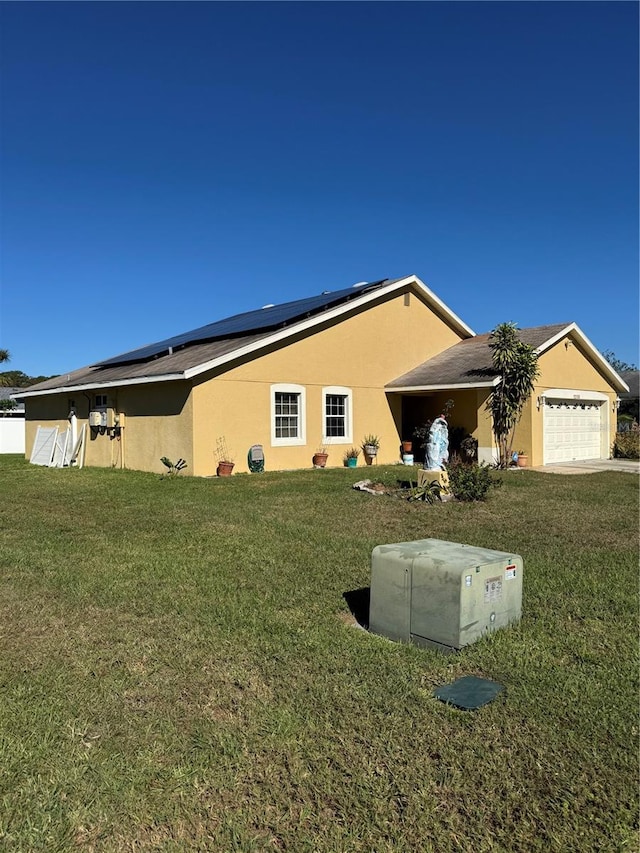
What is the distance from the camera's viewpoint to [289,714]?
3338 millimetres

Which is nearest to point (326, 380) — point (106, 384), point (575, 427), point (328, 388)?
point (328, 388)

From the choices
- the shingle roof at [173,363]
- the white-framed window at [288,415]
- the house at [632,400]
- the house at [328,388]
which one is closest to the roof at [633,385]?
the house at [632,400]

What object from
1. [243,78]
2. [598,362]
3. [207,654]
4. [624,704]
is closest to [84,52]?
[243,78]

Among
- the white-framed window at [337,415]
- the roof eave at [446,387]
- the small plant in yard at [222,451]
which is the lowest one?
the small plant in yard at [222,451]

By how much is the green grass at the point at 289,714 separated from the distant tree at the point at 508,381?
10.5 m

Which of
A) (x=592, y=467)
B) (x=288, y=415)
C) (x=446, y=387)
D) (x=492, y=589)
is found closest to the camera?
(x=492, y=589)

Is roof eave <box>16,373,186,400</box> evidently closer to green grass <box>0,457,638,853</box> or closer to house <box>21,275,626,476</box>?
house <box>21,275,626,476</box>

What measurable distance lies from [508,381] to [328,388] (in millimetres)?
5283

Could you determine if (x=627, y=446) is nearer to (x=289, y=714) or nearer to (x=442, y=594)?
(x=442, y=594)

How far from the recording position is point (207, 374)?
14.8m

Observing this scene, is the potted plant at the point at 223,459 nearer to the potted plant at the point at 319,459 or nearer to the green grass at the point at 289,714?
the potted plant at the point at 319,459

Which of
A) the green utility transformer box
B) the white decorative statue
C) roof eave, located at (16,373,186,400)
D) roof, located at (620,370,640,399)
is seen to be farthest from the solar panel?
roof, located at (620,370,640,399)

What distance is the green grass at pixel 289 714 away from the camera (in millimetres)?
2510

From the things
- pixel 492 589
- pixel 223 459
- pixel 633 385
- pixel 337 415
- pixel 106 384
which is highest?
pixel 633 385
